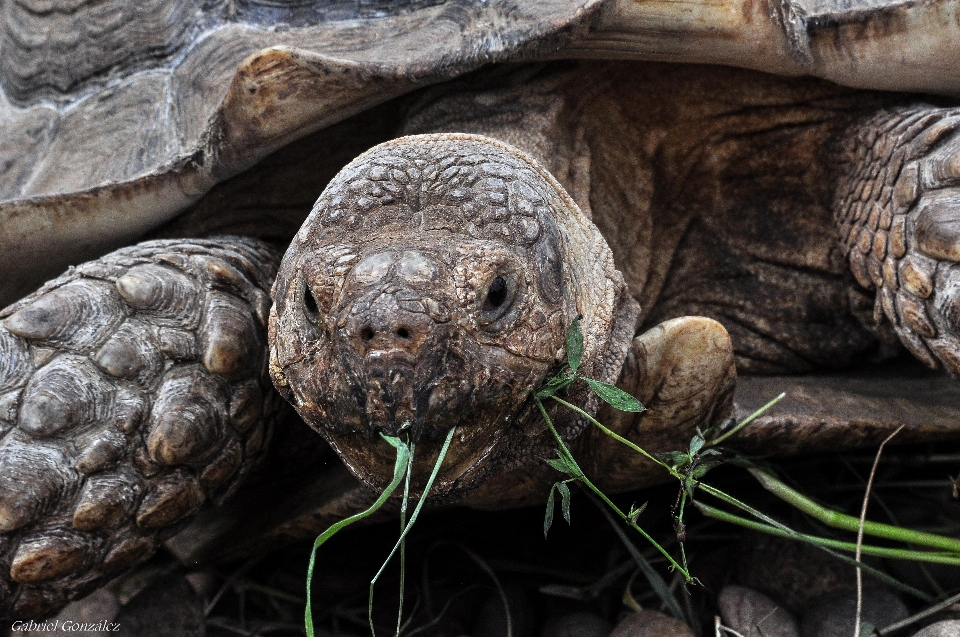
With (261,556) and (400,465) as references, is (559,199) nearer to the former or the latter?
(400,465)

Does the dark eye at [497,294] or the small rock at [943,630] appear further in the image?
the small rock at [943,630]

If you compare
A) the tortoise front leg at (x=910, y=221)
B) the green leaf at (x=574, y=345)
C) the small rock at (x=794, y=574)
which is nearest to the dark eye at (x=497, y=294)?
the green leaf at (x=574, y=345)

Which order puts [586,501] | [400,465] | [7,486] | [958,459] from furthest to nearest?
1. [586,501]
2. [958,459]
3. [7,486]
4. [400,465]

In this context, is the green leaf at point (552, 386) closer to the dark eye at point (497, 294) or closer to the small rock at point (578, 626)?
the dark eye at point (497, 294)

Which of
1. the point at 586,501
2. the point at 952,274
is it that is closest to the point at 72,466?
the point at 586,501

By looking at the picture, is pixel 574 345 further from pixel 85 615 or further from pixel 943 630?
pixel 85 615
